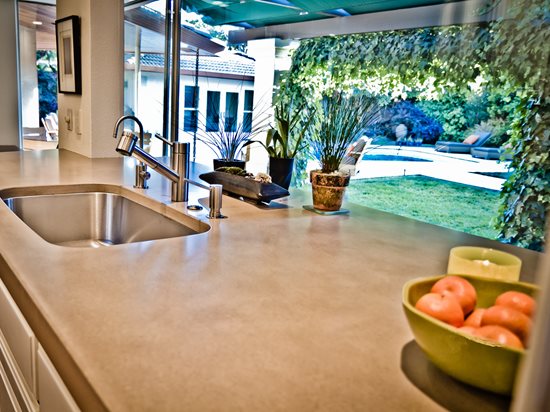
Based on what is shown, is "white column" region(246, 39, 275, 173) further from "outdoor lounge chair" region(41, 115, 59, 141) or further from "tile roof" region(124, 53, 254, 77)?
"outdoor lounge chair" region(41, 115, 59, 141)

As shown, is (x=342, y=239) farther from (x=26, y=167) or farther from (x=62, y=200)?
(x=26, y=167)

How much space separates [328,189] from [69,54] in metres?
1.88

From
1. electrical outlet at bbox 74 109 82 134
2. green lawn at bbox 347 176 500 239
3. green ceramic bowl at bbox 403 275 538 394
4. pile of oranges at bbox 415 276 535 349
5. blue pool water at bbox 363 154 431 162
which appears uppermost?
electrical outlet at bbox 74 109 82 134

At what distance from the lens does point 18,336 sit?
3.07 ft

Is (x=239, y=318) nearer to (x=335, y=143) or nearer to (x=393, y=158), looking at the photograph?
(x=335, y=143)

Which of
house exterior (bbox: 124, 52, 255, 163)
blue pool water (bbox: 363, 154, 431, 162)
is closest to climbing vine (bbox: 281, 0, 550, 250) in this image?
blue pool water (bbox: 363, 154, 431, 162)

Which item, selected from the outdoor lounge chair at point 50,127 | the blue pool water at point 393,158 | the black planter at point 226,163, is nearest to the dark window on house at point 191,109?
the black planter at point 226,163

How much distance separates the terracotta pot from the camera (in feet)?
4.93

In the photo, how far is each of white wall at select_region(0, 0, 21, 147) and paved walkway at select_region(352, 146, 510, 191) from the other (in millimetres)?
3355

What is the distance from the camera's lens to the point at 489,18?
143 inches

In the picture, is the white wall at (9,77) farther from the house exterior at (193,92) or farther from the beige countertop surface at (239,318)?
the beige countertop surface at (239,318)

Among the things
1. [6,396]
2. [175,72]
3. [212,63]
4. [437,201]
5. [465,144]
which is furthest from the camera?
[437,201]

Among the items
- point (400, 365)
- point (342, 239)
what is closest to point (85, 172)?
point (342, 239)

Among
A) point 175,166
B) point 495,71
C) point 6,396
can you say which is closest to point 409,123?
point 495,71
